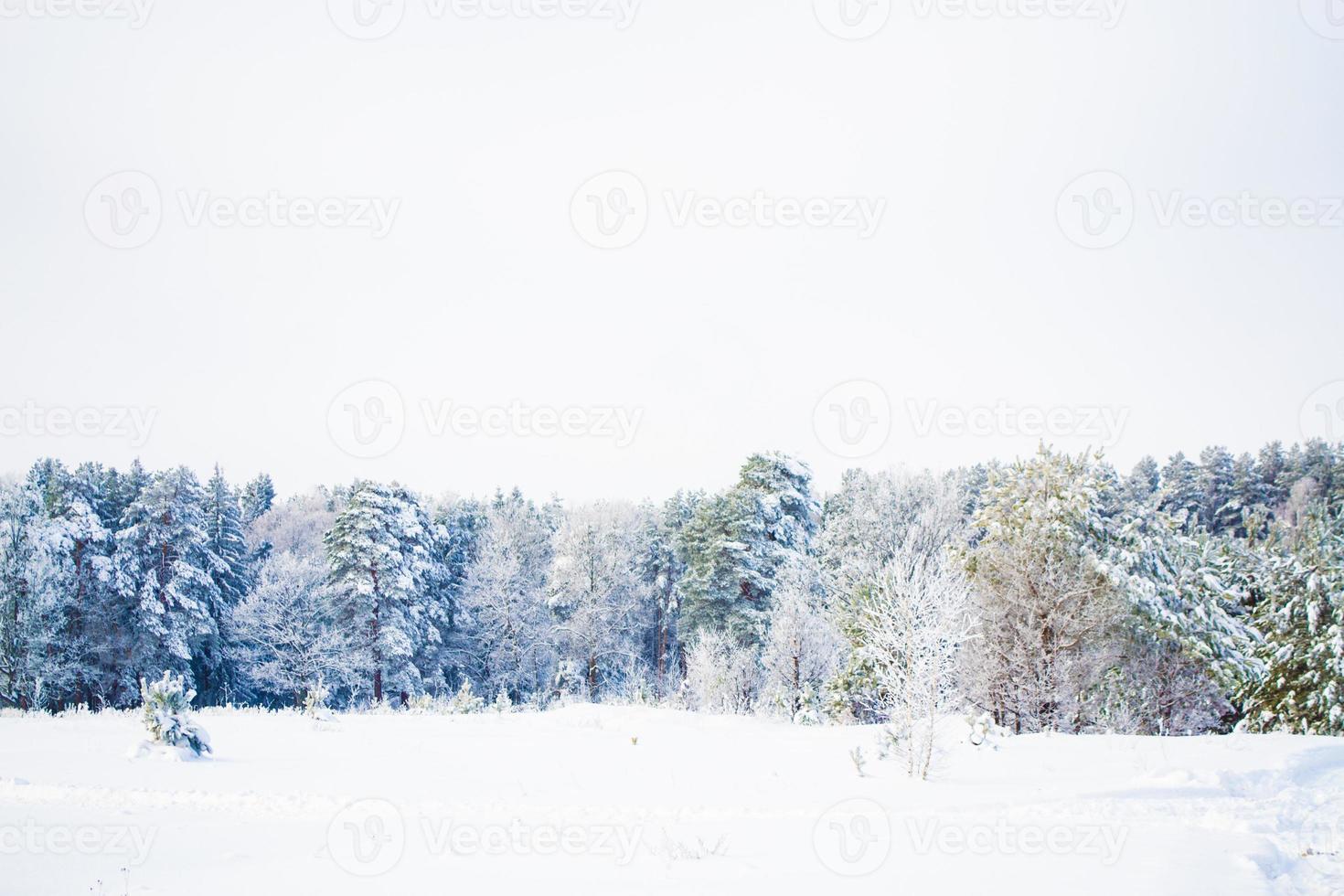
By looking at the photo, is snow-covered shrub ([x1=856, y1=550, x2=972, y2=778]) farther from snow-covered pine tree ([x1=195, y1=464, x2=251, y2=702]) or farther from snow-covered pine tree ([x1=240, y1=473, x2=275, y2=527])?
snow-covered pine tree ([x1=240, y1=473, x2=275, y2=527])

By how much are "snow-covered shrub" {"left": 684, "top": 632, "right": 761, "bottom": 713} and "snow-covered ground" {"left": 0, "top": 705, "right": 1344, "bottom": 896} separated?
12.9m

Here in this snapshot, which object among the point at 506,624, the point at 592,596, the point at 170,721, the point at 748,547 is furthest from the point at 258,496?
the point at 170,721

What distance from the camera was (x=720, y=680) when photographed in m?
29.8

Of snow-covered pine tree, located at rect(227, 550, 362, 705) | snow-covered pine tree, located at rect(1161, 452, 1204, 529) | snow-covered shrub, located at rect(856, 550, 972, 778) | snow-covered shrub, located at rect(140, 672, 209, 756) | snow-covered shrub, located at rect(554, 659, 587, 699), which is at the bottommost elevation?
snow-covered shrub, located at rect(554, 659, 587, 699)

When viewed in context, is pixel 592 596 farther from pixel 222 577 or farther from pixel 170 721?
pixel 170 721

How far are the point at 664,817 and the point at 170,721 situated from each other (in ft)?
30.1

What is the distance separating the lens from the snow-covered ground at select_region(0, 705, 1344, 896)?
7.46 m

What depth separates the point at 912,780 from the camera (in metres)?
12.2

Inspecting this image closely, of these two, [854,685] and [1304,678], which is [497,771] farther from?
[1304,678]

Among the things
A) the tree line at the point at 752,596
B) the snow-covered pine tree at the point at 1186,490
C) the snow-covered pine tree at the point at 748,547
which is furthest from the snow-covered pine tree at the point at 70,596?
the snow-covered pine tree at the point at 1186,490

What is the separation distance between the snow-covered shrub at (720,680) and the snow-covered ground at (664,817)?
12.9 metres

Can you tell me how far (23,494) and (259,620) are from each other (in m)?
12.0

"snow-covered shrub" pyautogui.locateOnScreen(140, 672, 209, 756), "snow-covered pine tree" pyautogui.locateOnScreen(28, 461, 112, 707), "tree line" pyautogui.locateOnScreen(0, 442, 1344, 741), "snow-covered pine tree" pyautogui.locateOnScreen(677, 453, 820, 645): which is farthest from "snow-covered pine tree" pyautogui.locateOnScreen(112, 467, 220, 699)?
"snow-covered shrub" pyautogui.locateOnScreen(140, 672, 209, 756)

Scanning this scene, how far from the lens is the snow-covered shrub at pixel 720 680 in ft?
96.3
